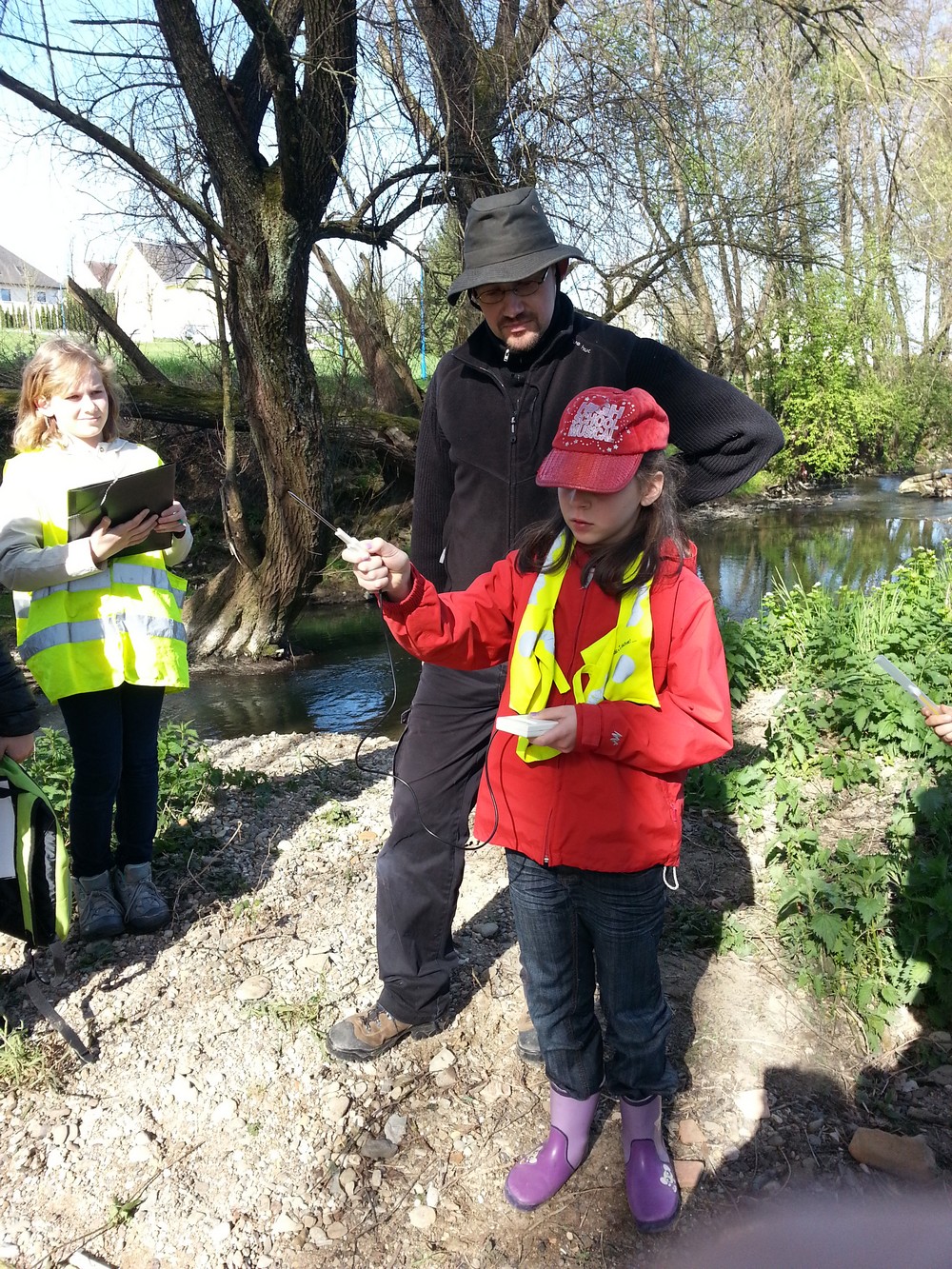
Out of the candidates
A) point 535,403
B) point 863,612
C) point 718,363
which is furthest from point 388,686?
point 718,363

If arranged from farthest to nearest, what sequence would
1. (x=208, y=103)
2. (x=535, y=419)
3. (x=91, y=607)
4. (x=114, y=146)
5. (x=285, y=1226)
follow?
1. (x=114, y=146)
2. (x=208, y=103)
3. (x=91, y=607)
4. (x=535, y=419)
5. (x=285, y=1226)

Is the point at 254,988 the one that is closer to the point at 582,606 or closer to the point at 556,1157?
the point at 556,1157

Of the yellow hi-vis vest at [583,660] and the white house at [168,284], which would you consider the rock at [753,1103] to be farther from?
the white house at [168,284]

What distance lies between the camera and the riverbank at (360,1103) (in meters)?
2.30

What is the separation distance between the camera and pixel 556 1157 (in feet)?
7.82

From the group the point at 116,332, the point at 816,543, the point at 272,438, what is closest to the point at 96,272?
the point at 116,332

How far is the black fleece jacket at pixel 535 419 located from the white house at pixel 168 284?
291 inches

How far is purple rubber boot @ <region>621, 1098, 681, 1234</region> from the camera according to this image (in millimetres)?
2291

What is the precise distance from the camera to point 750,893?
3.67 meters

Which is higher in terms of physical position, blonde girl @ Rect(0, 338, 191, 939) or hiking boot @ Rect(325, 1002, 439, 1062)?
blonde girl @ Rect(0, 338, 191, 939)

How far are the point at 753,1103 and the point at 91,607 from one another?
244cm

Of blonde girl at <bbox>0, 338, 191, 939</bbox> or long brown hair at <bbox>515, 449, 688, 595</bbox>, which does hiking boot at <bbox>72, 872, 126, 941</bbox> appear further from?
long brown hair at <bbox>515, 449, 688, 595</bbox>

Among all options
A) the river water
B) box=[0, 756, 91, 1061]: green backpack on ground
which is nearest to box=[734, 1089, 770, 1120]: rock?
box=[0, 756, 91, 1061]: green backpack on ground

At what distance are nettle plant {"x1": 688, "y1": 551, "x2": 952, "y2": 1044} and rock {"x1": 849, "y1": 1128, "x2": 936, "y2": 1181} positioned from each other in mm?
453
